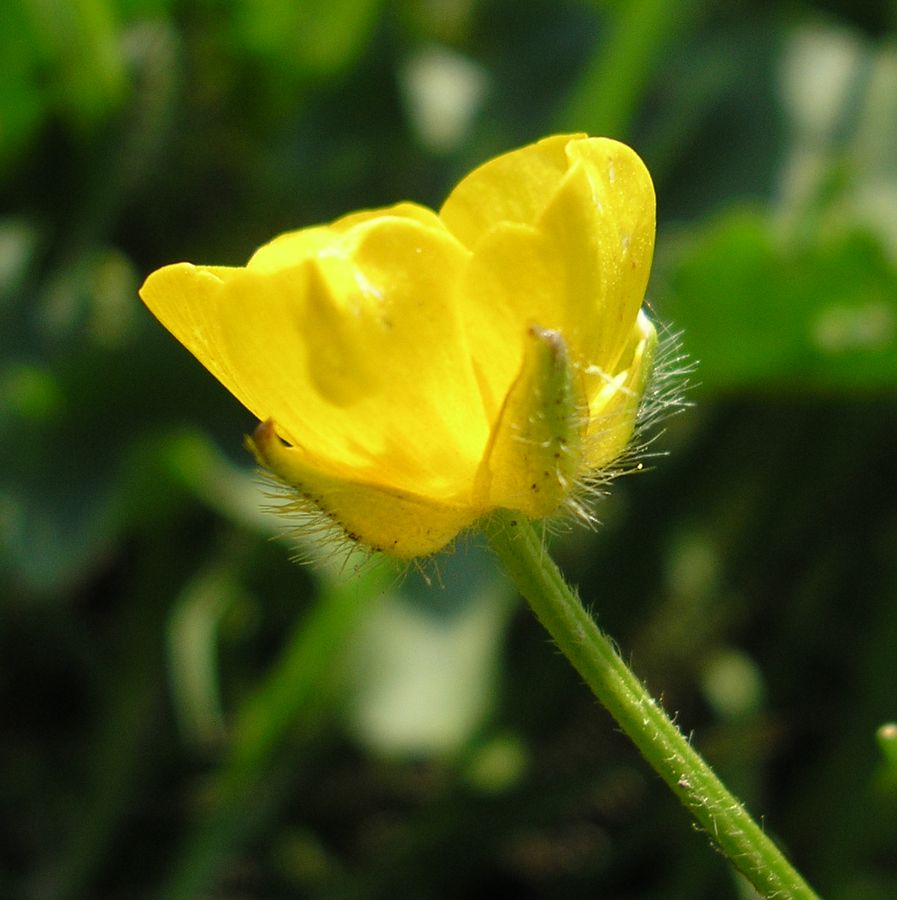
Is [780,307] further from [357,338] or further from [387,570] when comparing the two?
[357,338]

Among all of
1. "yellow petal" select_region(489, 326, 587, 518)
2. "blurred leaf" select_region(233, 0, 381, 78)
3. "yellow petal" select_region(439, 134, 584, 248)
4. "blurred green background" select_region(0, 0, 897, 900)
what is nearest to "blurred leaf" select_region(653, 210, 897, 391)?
"blurred green background" select_region(0, 0, 897, 900)

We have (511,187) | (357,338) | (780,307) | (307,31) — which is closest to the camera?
(357,338)

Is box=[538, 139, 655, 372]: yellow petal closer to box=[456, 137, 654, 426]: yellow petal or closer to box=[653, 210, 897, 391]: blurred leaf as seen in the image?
box=[456, 137, 654, 426]: yellow petal

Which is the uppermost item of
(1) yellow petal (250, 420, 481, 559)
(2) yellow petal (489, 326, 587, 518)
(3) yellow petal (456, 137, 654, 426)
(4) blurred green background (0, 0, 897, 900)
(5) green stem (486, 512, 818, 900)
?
(3) yellow petal (456, 137, 654, 426)

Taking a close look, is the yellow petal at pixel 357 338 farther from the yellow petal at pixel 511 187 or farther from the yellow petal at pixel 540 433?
the yellow petal at pixel 511 187

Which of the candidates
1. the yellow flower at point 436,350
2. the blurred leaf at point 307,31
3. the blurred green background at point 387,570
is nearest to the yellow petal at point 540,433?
the yellow flower at point 436,350

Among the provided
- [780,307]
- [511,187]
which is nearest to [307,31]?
[780,307]
